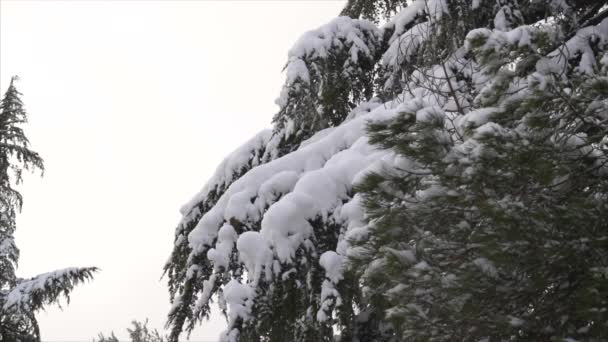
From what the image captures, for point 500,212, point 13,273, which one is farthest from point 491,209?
point 13,273

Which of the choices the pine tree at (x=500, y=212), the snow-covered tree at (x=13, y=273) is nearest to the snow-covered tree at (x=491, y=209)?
the pine tree at (x=500, y=212)

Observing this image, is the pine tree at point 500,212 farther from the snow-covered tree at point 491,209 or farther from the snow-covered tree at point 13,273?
the snow-covered tree at point 13,273

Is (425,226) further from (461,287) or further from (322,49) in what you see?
(322,49)

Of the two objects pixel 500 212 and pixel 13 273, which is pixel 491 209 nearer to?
pixel 500 212

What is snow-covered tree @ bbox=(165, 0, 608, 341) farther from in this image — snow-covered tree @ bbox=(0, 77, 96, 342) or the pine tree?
snow-covered tree @ bbox=(0, 77, 96, 342)

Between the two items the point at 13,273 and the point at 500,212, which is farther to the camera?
the point at 13,273

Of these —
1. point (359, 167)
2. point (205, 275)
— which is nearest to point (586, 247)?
point (359, 167)

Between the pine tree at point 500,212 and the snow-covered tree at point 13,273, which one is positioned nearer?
the pine tree at point 500,212

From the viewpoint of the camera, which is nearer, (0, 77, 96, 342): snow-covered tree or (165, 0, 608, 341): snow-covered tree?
(165, 0, 608, 341): snow-covered tree

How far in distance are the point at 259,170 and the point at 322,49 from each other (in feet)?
4.85

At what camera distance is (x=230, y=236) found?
390cm

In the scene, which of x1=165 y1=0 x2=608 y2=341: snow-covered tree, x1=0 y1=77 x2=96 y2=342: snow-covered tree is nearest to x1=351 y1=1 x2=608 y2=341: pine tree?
x1=165 y1=0 x2=608 y2=341: snow-covered tree

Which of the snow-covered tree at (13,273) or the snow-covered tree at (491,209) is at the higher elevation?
the snow-covered tree at (13,273)

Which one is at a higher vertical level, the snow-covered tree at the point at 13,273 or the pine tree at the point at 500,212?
the snow-covered tree at the point at 13,273
